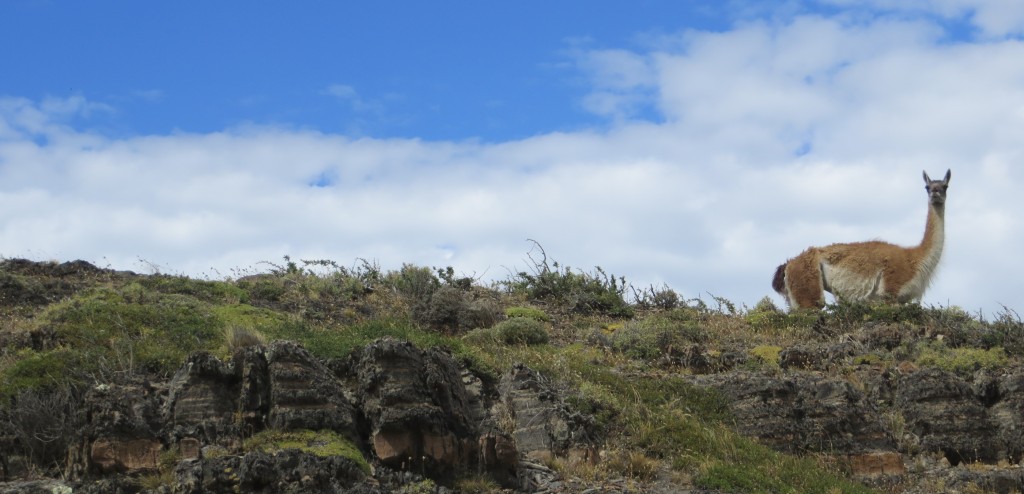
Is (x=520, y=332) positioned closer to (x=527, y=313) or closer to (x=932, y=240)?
(x=527, y=313)

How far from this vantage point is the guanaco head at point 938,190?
2670 centimetres

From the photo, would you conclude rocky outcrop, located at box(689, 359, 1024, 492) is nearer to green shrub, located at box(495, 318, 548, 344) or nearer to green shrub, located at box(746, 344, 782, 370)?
green shrub, located at box(746, 344, 782, 370)

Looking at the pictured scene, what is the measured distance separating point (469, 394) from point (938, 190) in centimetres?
1433

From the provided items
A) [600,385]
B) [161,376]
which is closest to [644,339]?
[600,385]

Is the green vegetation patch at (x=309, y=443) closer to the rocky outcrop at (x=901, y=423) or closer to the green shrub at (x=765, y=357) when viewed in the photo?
the rocky outcrop at (x=901, y=423)

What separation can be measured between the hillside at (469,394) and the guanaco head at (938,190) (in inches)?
144

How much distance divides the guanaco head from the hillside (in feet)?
12.0

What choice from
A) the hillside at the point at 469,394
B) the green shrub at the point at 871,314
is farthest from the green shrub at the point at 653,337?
the green shrub at the point at 871,314

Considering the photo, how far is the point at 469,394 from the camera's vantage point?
1739 centimetres

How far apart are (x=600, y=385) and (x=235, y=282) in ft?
36.4

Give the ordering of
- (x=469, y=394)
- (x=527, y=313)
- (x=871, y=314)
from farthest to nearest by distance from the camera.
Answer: (x=527, y=313) → (x=871, y=314) → (x=469, y=394)

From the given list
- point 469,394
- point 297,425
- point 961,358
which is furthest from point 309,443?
point 961,358

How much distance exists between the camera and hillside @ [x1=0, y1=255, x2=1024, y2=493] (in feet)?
45.2

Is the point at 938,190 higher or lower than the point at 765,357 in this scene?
higher
